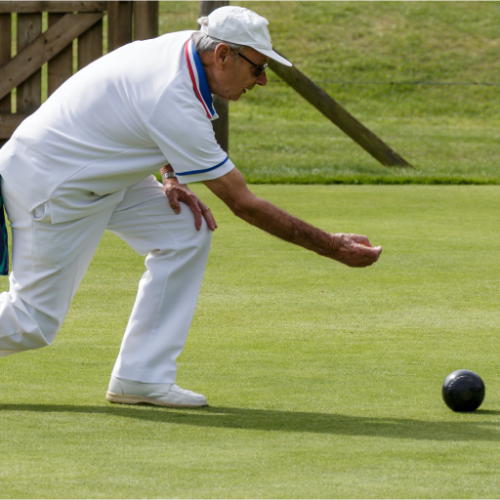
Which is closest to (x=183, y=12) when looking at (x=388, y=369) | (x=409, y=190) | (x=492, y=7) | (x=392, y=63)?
(x=392, y=63)

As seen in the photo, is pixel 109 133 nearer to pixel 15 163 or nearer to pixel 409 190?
pixel 15 163

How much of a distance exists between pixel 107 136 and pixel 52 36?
7.80 m

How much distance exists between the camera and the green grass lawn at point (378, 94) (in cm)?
1447

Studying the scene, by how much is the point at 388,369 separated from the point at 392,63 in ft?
71.4

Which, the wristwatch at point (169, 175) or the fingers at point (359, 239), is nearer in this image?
the fingers at point (359, 239)

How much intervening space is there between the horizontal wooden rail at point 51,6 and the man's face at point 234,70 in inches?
306

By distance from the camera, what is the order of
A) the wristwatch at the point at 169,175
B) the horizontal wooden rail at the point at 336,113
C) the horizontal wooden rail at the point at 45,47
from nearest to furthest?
the wristwatch at the point at 169,175, the horizontal wooden rail at the point at 45,47, the horizontal wooden rail at the point at 336,113

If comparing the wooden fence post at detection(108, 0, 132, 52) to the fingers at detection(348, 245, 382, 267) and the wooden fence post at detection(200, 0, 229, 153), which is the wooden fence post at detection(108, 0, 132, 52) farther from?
the fingers at detection(348, 245, 382, 267)

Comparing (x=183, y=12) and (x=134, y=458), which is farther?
(x=183, y=12)

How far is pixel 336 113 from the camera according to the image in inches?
494

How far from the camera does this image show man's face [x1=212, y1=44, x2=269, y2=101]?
385 centimetres

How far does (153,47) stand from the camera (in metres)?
3.97

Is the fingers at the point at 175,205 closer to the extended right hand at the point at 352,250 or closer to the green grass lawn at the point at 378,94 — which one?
the extended right hand at the point at 352,250

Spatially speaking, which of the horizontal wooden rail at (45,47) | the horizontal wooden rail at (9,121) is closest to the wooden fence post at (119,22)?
the horizontal wooden rail at (45,47)
